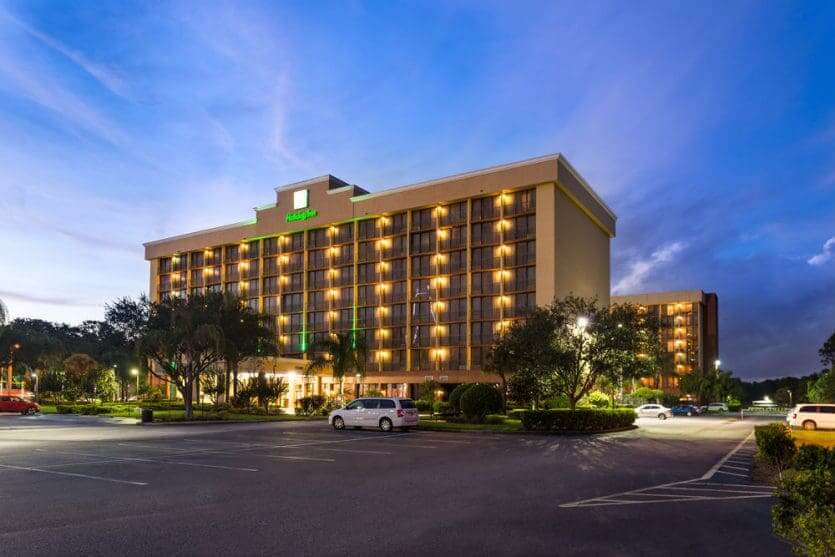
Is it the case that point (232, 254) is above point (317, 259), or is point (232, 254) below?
above

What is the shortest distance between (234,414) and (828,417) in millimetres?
38472

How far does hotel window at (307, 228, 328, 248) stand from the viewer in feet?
303

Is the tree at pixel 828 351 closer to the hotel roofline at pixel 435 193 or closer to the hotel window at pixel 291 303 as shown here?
the hotel roofline at pixel 435 193

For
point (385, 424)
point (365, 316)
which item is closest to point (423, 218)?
point (365, 316)

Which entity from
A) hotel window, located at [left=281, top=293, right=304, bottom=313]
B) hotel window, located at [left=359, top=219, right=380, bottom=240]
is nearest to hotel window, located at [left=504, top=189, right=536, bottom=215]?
hotel window, located at [left=359, top=219, right=380, bottom=240]

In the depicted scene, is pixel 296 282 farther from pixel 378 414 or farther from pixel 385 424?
pixel 385 424

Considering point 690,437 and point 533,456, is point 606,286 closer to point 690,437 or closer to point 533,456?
point 690,437

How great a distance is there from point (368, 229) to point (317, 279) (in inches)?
428

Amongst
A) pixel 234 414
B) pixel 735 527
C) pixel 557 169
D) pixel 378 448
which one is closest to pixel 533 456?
pixel 378 448

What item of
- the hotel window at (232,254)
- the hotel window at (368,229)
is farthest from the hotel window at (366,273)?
the hotel window at (232,254)

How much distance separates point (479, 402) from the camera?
40.4 m

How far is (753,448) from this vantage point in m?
25.6

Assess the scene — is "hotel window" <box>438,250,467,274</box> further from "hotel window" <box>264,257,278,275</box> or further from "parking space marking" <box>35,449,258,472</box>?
"parking space marking" <box>35,449,258,472</box>

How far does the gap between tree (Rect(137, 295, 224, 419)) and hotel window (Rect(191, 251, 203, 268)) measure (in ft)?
197
